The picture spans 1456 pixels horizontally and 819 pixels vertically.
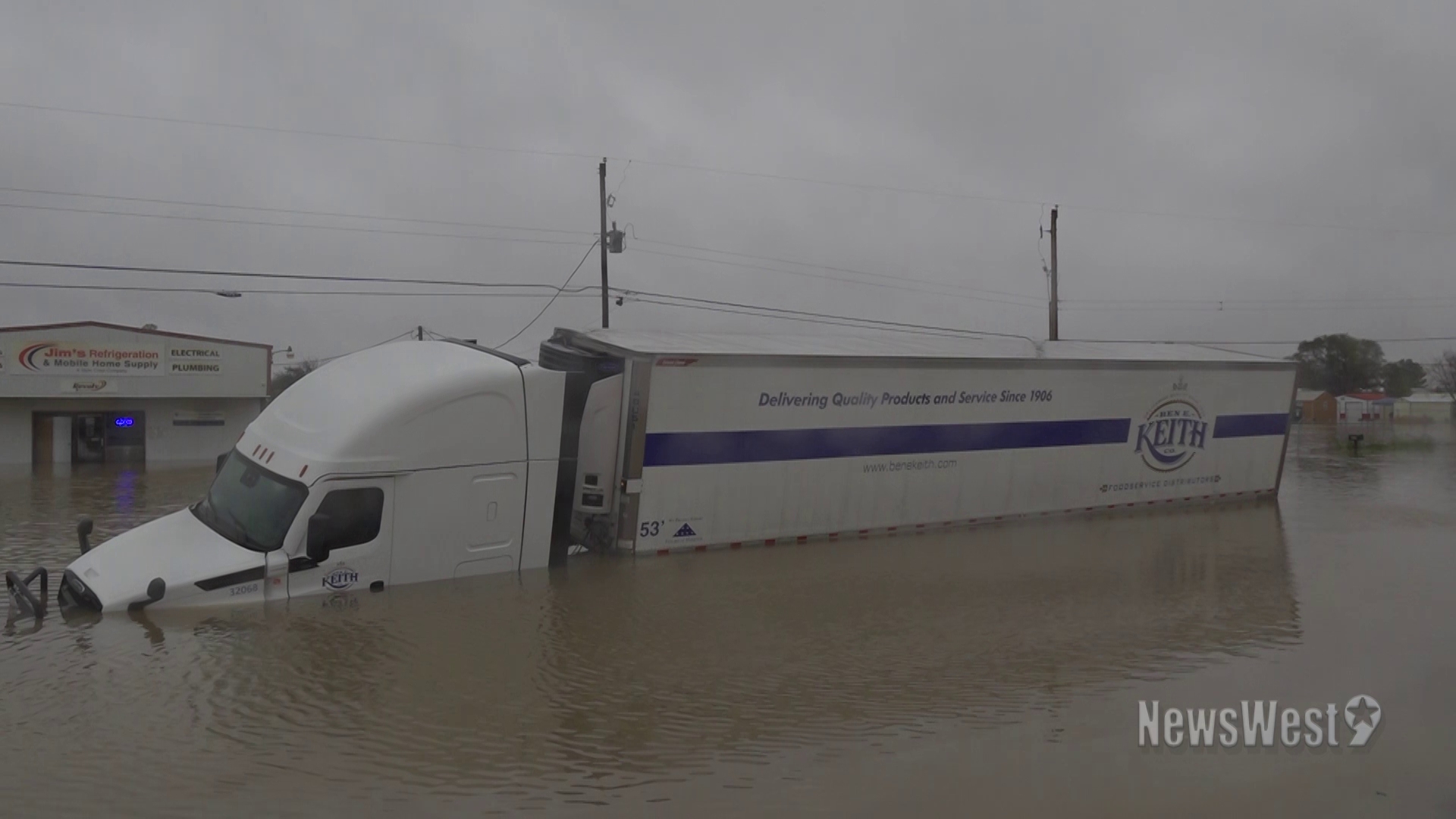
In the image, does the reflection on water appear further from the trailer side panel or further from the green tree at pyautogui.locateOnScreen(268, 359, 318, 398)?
the green tree at pyautogui.locateOnScreen(268, 359, 318, 398)

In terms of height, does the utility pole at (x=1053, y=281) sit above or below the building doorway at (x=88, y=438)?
above

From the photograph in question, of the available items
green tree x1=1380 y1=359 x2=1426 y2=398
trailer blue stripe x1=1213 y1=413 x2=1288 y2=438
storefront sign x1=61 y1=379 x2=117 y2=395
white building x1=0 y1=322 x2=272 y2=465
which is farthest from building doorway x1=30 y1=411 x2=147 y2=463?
green tree x1=1380 y1=359 x2=1426 y2=398

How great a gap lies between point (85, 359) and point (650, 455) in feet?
85.5

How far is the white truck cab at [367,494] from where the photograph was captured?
8.82m

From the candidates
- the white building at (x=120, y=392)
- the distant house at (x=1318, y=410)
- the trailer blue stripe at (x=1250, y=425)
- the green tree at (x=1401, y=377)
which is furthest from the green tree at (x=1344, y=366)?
the white building at (x=120, y=392)

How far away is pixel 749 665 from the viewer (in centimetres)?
768

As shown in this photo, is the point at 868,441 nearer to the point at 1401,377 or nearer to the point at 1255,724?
the point at 1255,724

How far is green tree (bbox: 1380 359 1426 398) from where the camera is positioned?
80.4 m

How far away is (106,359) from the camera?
2989cm

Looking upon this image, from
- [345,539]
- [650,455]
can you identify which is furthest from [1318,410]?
[345,539]

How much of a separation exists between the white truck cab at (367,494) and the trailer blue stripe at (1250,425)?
1189 cm

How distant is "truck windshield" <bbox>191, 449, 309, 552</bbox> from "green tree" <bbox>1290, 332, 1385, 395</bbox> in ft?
274

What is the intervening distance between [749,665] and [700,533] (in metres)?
4.22

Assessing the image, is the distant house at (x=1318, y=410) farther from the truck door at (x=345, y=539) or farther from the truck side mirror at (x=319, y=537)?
the truck side mirror at (x=319, y=537)
